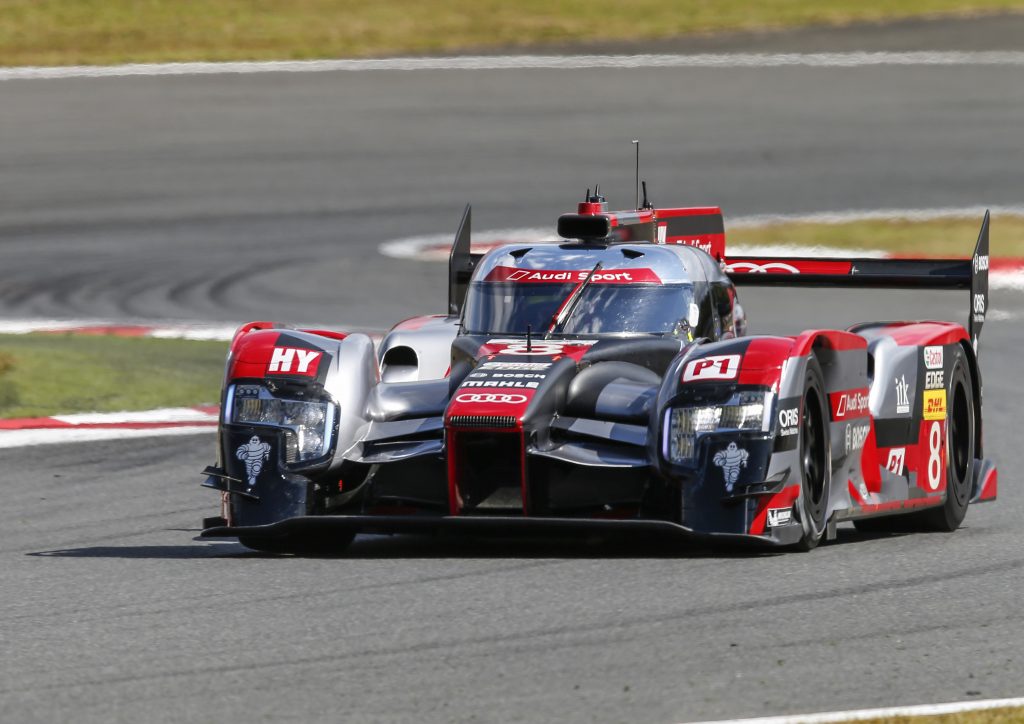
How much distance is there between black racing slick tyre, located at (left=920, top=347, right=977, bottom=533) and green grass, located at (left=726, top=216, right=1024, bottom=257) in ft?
38.2

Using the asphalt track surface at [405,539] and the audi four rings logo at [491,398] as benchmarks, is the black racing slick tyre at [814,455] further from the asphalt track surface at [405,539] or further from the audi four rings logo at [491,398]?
the audi four rings logo at [491,398]

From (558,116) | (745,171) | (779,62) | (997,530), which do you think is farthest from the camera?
(779,62)

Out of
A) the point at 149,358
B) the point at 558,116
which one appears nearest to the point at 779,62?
the point at 558,116

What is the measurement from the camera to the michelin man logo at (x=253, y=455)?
7922mm

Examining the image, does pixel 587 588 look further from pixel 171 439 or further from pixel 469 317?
pixel 171 439

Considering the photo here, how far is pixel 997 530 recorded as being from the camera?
8.80 metres

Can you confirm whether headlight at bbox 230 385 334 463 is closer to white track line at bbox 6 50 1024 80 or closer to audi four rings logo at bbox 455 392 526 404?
audi four rings logo at bbox 455 392 526 404

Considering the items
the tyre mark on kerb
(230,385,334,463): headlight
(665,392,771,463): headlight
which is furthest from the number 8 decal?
(230,385,334,463): headlight

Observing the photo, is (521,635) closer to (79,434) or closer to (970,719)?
(970,719)

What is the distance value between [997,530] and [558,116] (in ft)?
72.5

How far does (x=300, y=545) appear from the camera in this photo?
8.20 meters

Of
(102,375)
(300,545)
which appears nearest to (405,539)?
(300,545)

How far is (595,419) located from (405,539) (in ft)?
3.94

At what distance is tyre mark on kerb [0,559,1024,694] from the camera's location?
5551 mm
